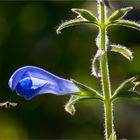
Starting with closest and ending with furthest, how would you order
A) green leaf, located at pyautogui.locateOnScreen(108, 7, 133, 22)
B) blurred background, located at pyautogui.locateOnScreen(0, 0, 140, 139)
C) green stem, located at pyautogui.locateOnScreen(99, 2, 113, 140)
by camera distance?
green stem, located at pyautogui.locateOnScreen(99, 2, 113, 140) → green leaf, located at pyautogui.locateOnScreen(108, 7, 133, 22) → blurred background, located at pyautogui.locateOnScreen(0, 0, 140, 139)

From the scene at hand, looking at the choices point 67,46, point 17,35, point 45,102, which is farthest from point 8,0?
point 45,102

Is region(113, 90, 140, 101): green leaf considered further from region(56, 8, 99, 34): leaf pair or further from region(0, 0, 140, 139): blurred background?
region(0, 0, 140, 139): blurred background

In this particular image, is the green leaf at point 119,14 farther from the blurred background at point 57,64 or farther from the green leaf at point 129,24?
the blurred background at point 57,64

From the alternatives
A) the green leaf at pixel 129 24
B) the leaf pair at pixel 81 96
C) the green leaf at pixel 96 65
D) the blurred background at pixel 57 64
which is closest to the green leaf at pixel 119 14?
the green leaf at pixel 129 24

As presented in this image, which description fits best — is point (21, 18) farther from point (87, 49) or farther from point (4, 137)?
point (4, 137)

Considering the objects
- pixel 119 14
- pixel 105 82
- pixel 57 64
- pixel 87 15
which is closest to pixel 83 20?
pixel 87 15

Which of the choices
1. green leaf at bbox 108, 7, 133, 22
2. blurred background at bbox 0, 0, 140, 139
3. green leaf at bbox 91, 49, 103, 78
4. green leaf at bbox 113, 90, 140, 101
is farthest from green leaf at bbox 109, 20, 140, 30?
blurred background at bbox 0, 0, 140, 139
